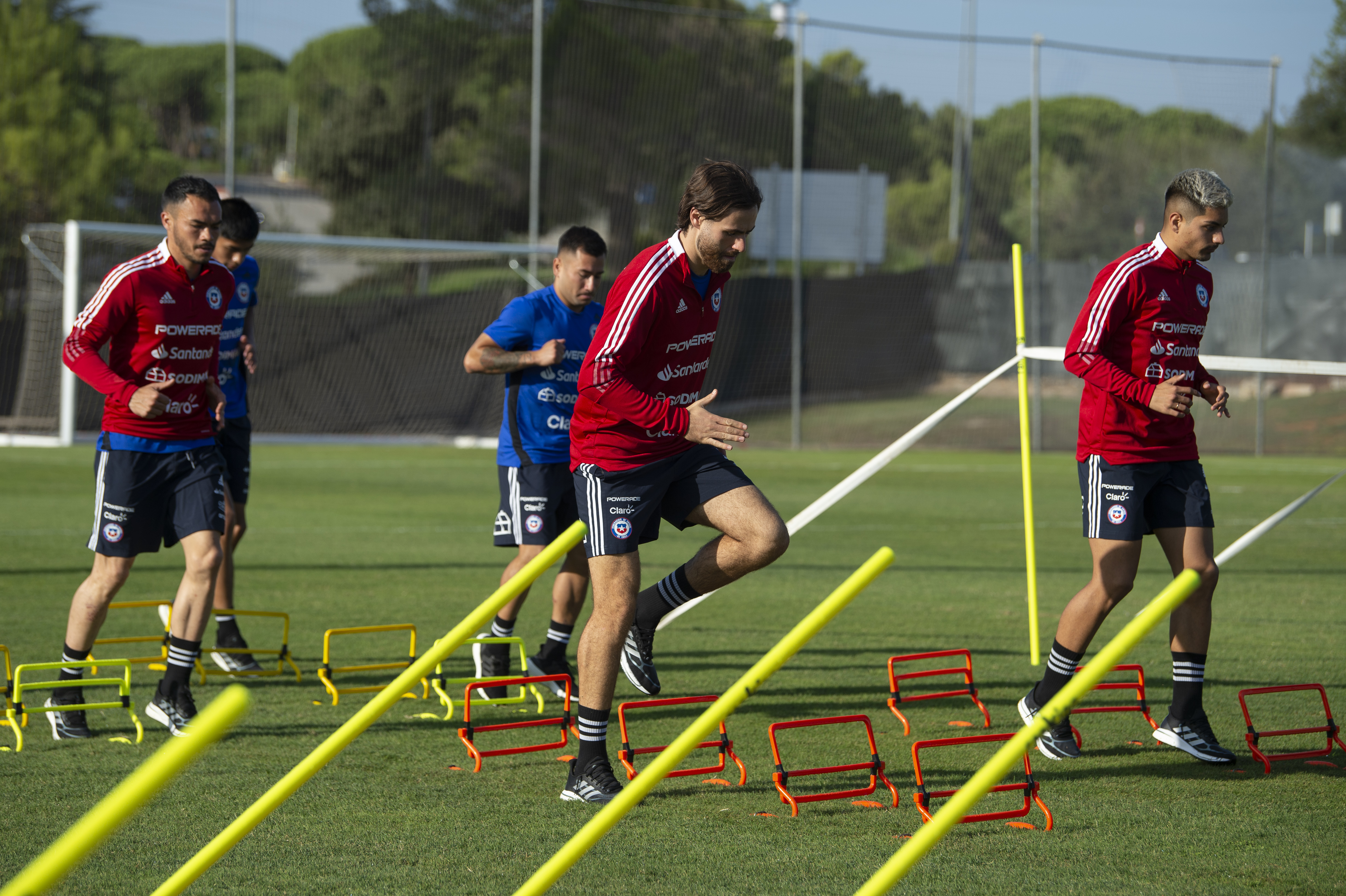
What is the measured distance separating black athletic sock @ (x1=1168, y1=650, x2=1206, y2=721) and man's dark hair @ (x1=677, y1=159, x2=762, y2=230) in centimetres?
255

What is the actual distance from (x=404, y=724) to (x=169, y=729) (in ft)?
3.12

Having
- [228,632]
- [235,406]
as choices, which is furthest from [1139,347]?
[228,632]

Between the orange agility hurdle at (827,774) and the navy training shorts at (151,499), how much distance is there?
2575 millimetres

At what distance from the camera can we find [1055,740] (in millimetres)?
5230

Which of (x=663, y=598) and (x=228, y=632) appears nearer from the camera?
(x=663, y=598)

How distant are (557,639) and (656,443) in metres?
1.97

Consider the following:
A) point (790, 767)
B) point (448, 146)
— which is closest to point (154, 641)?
point (790, 767)

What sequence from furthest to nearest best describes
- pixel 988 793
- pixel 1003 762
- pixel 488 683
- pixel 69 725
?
pixel 69 725, pixel 488 683, pixel 988 793, pixel 1003 762

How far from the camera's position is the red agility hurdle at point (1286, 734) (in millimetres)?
5047

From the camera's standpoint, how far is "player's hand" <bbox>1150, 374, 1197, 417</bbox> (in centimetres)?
496

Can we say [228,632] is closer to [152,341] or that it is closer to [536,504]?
[536,504]

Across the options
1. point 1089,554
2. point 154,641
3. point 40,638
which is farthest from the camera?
point 1089,554

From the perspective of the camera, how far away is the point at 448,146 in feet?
77.2

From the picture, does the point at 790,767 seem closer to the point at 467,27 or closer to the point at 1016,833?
the point at 1016,833
